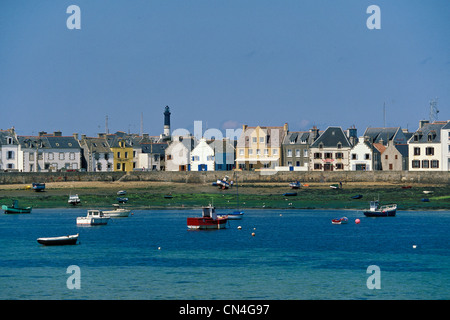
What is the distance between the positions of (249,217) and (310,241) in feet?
80.2

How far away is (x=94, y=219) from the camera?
85.6m

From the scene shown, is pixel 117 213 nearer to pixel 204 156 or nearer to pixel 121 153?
pixel 204 156

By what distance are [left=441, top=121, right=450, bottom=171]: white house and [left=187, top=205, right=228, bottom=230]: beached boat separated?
55208 mm

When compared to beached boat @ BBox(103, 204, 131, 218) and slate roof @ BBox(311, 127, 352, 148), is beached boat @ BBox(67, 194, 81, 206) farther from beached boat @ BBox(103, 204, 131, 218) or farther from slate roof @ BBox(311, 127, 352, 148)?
slate roof @ BBox(311, 127, 352, 148)

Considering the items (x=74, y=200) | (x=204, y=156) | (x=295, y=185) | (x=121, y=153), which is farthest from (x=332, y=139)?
(x=74, y=200)

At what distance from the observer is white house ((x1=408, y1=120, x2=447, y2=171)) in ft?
409

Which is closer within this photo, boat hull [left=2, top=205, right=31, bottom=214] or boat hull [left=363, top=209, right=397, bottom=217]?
boat hull [left=363, top=209, right=397, bottom=217]

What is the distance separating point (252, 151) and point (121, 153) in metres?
25.8

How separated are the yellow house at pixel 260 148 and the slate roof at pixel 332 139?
303 inches

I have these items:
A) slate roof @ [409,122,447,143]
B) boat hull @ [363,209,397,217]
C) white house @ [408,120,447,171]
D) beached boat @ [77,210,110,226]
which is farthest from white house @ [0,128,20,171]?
boat hull @ [363,209,397,217]

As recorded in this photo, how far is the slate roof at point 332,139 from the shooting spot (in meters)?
135

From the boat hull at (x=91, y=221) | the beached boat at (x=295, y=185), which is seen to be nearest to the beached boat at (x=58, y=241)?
the boat hull at (x=91, y=221)
